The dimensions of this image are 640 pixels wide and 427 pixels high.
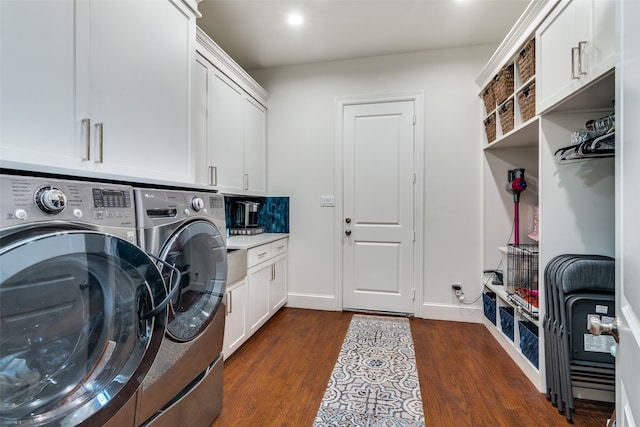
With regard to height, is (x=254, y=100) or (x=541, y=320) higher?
(x=254, y=100)

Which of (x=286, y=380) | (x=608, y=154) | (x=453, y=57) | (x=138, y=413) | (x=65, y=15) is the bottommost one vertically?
(x=286, y=380)

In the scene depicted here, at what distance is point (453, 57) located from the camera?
2.89 meters

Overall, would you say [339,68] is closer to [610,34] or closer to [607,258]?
[610,34]

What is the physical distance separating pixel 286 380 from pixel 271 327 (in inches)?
34.0

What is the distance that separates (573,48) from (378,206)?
1899 millimetres

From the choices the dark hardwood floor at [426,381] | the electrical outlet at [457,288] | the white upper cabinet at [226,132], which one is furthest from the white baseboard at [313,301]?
the white upper cabinet at [226,132]

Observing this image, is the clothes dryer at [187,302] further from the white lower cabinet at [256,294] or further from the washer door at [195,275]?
the white lower cabinet at [256,294]

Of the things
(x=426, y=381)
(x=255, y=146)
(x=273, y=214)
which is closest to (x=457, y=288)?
(x=426, y=381)

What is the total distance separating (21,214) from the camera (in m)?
0.70

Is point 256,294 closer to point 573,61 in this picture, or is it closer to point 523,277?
point 523,277

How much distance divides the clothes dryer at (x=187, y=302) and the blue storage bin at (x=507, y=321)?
2.10 metres

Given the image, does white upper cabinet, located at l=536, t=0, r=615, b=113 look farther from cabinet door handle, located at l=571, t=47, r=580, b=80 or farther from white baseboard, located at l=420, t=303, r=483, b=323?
white baseboard, located at l=420, t=303, r=483, b=323

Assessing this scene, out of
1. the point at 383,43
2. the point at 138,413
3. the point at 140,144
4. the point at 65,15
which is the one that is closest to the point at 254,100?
the point at 383,43

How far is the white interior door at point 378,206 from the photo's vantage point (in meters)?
3.01
